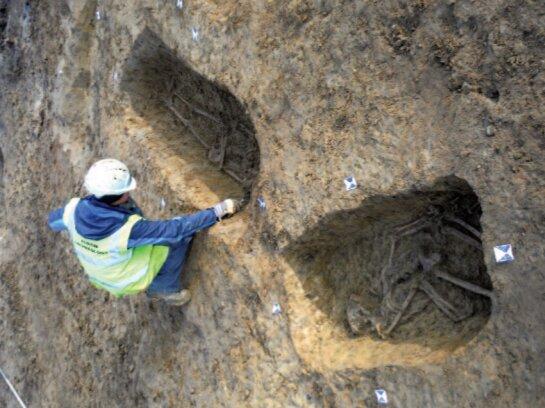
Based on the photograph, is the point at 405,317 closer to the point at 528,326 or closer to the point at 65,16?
the point at 528,326

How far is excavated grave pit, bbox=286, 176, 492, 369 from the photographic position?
10.9ft

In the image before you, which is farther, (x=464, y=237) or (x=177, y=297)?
(x=177, y=297)

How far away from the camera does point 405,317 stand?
3588 millimetres

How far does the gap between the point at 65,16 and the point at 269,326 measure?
361cm

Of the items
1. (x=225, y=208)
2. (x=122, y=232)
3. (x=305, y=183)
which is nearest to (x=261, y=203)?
(x=225, y=208)

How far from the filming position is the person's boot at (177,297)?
13.6 ft

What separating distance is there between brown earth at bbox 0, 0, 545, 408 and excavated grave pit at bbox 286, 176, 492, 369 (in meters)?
0.01

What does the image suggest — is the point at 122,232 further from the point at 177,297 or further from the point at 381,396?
the point at 381,396

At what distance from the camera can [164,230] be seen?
3.58m

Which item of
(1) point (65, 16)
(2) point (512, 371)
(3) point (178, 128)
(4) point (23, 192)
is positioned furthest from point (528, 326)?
(4) point (23, 192)

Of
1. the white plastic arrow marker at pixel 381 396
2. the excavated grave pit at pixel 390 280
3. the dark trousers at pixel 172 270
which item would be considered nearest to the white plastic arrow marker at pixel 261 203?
the excavated grave pit at pixel 390 280

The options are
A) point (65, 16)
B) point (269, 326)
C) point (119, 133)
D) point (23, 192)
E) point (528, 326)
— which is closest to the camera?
point (528, 326)

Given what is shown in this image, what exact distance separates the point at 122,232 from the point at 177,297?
2.80ft

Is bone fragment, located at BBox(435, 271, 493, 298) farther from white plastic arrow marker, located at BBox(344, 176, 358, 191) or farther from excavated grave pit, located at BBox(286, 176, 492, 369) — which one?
white plastic arrow marker, located at BBox(344, 176, 358, 191)
